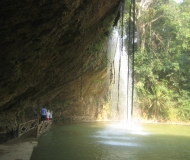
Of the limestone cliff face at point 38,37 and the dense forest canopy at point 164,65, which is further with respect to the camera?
the dense forest canopy at point 164,65

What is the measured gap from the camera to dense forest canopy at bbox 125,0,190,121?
79.8ft

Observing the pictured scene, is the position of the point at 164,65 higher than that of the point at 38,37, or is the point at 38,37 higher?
the point at 164,65

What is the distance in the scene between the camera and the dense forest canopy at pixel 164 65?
24.3m

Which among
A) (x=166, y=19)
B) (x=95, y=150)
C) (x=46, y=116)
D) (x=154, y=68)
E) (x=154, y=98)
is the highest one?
(x=166, y=19)

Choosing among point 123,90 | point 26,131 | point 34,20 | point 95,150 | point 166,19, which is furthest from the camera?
point 166,19

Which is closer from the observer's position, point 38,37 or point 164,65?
point 38,37

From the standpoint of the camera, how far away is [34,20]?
4.44 m

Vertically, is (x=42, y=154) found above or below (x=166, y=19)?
below

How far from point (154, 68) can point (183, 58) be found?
3667 mm

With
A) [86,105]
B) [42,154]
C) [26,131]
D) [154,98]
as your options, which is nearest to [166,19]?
[154,98]

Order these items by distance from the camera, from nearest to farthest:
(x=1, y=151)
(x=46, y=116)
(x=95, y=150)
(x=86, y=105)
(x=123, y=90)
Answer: (x=1, y=151)
(x=95, y=150)
(x=46, y=116)
(x=86, y=105)
(x=123, y=90)

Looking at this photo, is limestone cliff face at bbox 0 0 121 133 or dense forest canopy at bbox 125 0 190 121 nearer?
limestone cliff face at bbox 0 0 121 133

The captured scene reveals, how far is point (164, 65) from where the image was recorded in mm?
25984

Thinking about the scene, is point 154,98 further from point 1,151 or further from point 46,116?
point 1,151
